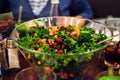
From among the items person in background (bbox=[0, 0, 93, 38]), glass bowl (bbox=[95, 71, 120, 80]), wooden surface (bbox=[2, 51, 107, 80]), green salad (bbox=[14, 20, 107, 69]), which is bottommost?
glass bowl (bbox=[95, 71, 120, 80])

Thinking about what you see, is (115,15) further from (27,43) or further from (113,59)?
(27,43)

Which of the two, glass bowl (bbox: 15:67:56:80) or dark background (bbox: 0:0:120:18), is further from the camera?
dark background (bbox: 0:0:120:18)

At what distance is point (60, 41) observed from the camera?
114 centimetres

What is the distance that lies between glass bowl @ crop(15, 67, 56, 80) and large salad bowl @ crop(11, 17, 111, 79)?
0.03 m

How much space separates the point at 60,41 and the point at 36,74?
0.19 m

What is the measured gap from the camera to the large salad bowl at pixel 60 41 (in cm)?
106

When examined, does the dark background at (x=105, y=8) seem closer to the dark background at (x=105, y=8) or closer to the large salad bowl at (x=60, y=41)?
the dark background at (x=105, y=8)

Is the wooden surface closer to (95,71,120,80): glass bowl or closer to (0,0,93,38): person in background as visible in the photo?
(95,71,120,80): glass bowl

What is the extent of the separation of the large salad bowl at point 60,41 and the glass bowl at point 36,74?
1.1 inches

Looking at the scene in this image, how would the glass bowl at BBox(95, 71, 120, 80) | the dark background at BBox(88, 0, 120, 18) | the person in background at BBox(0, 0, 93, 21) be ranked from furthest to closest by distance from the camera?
the dark background at BBox(88, 0, 120, 18) < the person in background at BBox(0, 0, 93, 21) < the glass bowl at BBox(95, 71, 120, 80)

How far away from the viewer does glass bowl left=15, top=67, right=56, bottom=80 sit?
1.10 meters

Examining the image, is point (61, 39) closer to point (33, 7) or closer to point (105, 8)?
point (33, 7)

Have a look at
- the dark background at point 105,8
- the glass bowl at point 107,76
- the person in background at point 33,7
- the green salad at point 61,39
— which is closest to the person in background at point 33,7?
the person in background at point 33,7

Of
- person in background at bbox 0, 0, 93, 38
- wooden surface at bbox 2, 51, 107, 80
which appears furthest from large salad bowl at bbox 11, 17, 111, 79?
person in background at bbox 0, 0, 93, 38
